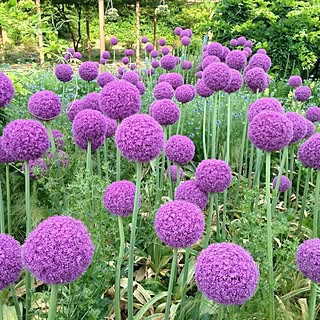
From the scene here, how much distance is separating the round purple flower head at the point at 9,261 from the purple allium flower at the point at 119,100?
0.88 m

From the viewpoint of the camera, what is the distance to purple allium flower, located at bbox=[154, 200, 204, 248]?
1.65 metres

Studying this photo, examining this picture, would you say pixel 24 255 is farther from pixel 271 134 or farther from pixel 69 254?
pixel 271 134

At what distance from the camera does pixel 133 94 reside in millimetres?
2143

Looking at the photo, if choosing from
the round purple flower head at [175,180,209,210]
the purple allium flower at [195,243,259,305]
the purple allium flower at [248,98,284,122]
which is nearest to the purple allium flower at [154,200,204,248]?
the purple allium flower at [195,243,259,305]

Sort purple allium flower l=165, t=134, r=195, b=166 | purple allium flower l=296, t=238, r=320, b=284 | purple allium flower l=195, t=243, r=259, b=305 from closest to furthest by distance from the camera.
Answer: purple allium flower l=195, t=243, r=259, b=305 → purple allium flower l=296, t=238, r=320, b=284 → purple allium flower l=165, t=134, r=195, b=166

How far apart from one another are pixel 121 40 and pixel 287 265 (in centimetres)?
1808

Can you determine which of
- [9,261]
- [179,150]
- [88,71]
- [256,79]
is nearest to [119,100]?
[179,150]

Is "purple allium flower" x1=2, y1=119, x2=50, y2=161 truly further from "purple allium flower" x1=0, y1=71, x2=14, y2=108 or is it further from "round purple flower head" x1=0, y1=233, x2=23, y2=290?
"round purple flower head" x1=0, y1=233, x2=23, y2=290

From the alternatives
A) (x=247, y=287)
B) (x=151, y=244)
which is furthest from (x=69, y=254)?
(x=151, y=244)

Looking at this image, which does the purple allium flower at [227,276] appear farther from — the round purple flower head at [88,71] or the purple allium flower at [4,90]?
the round purple flower head at [88,71]

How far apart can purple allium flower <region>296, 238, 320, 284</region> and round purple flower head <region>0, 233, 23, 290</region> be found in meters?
1.13

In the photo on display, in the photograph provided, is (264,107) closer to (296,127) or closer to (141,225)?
(296,127)

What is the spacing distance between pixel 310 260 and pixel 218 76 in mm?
1391

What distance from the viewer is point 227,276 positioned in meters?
1.37
